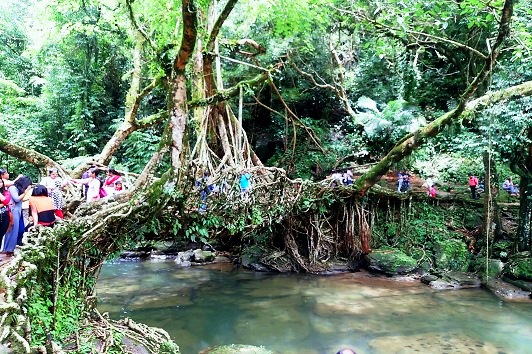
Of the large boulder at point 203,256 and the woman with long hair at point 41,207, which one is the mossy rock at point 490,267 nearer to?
the large boulder at point 203,256

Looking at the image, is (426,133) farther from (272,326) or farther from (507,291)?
(272,326)

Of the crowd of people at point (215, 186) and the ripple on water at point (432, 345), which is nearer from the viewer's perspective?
the ripple on water at point (432, 345)

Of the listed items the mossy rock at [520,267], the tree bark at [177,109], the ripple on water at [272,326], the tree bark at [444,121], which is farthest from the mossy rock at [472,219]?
the tree bark at [177,109]

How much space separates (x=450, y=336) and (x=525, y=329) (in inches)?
59.7

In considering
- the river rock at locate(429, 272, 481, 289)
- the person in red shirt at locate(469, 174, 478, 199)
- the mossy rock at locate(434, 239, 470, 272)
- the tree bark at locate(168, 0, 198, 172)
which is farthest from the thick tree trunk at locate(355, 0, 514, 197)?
the tree bark at locate(168, 0, 198, 172)

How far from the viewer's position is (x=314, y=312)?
29.7 ft

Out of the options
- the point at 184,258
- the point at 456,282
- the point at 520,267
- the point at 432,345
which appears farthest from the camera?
the point at 184,258

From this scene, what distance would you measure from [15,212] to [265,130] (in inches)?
432

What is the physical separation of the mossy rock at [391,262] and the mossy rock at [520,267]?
220 cm

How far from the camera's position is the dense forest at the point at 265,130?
5941 mm

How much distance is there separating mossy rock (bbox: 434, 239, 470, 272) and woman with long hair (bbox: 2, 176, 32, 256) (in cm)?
1002

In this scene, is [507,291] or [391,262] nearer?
[507,291]

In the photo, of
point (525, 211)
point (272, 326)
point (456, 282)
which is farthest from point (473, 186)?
point (272, 326)

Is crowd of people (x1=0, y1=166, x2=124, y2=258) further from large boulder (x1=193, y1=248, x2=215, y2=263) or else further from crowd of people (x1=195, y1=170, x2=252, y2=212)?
large boulder (x1=193, y1=248, x2=215, y2=263)
